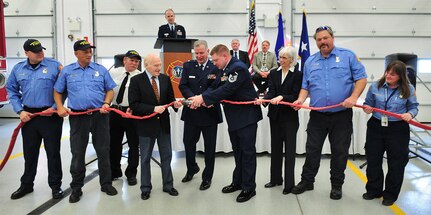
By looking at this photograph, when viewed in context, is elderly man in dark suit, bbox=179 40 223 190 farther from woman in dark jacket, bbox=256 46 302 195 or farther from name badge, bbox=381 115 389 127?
name badge, bbox=381 115 389 127

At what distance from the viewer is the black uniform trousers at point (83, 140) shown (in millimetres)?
3847

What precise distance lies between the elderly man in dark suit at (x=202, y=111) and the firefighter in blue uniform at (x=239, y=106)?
0.37 m

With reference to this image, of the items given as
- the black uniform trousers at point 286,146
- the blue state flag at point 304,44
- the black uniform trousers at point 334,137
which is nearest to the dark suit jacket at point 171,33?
the blue state flag at point 304,44

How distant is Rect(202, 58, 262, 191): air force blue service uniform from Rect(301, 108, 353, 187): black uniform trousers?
0.68 m

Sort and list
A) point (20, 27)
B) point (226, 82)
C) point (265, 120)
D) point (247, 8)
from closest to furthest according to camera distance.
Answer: point (226, 82), point (265, 120), point (247, 8), point (20, 27)

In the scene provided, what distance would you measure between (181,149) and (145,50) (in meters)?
5.11

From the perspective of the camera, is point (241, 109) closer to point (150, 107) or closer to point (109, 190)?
point (150, 107)

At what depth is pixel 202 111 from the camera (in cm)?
423

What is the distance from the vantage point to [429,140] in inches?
292

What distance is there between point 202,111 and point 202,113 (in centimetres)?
3

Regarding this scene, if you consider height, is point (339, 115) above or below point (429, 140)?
above

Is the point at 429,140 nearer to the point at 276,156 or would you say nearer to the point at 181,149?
the point at 276,156

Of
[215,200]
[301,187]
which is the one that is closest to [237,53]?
[301,187]

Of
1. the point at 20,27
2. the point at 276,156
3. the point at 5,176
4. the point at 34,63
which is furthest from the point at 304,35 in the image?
the point at 20,27
